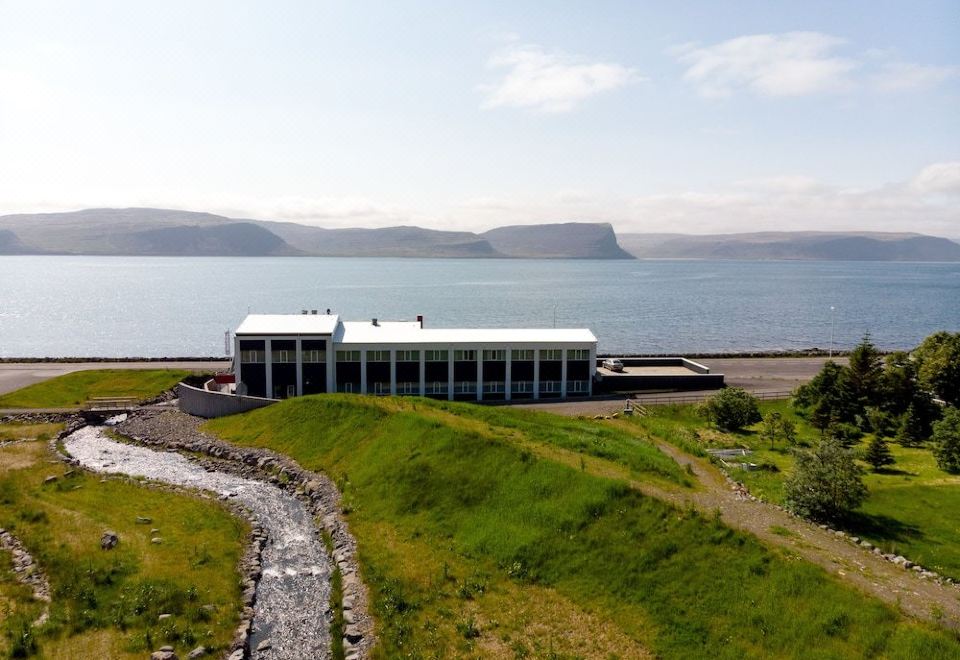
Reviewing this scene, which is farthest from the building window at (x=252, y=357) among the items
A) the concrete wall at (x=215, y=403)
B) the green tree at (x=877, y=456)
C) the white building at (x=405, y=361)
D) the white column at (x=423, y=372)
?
the green tree at (x=877, y=456)

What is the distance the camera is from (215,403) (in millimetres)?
71250

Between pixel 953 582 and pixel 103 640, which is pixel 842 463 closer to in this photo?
pixel 953 582

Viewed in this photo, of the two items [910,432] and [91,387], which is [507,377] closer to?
[910,432]

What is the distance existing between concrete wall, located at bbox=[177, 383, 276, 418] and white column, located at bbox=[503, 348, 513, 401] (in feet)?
85.0

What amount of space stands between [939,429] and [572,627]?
39886 mm

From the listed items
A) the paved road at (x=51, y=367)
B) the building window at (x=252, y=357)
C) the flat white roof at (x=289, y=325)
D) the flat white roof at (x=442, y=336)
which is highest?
the flat white roof at (x=289, y=325)

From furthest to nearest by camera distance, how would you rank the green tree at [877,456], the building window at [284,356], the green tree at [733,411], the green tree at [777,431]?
1. the building window at [284,356]
2. the green tree at [733,411]
3. the green tree at [777,431]
4. the green tree at [877,456]

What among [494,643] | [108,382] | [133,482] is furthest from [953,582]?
[108,382]

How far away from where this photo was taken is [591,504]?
3762 centimetres

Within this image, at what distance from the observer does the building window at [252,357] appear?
74.2 m

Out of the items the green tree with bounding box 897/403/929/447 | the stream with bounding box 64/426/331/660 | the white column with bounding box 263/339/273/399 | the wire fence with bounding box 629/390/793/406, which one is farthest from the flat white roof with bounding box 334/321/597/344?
A: the green tree with bounding box 897/403/929/447

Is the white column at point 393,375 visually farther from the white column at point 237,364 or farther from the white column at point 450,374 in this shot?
the white column at point 237,364

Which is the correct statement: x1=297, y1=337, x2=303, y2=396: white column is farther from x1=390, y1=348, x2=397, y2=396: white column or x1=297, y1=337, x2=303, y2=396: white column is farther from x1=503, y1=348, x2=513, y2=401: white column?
x1=503, y1=348, x2=513, y2=401: white column

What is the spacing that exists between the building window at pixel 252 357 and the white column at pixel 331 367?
7.01 meters
